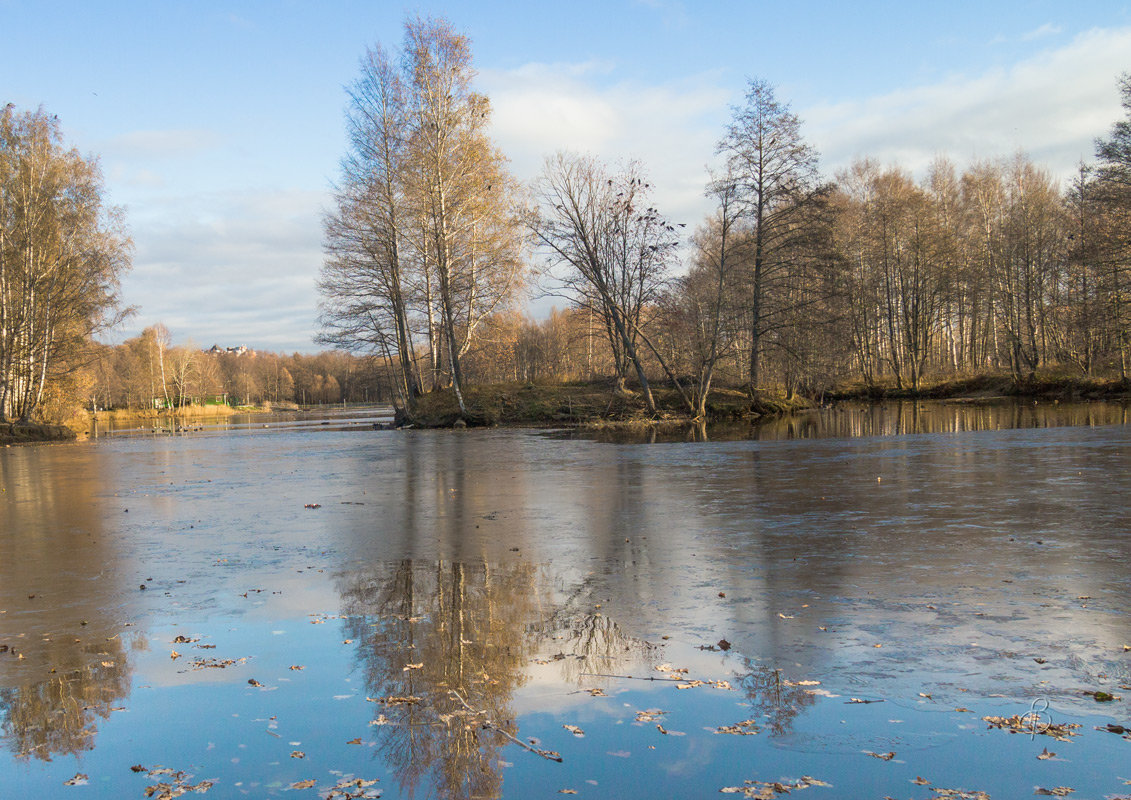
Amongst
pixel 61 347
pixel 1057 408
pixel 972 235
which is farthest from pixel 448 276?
pixel 972 235

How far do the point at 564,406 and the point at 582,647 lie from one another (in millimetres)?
30190

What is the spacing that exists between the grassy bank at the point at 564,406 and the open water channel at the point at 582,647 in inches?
861

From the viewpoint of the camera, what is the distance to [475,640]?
5.21 m

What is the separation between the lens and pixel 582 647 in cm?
506

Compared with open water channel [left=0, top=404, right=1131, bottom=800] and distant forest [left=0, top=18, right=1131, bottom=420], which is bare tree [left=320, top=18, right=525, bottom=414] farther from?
open water channel [left=0, top=404, right=1131, bottom=800]

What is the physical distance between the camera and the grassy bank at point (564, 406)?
3384 centimetres

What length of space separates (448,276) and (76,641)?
30.2 metres

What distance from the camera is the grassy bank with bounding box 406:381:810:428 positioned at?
33.8 m

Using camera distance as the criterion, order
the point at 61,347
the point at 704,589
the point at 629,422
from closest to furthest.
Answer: the point at 704,589, the point at 629,422, the point at 61,347

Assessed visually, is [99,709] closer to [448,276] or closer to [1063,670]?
[1063,670]

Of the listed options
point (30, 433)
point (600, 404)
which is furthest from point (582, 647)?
point (30, 433)

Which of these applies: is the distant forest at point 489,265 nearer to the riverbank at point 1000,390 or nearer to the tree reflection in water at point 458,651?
the riverbank at point 1000,390

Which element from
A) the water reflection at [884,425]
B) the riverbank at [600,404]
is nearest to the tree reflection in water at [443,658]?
the water reflection at [884,425]

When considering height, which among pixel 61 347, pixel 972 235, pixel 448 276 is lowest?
pixel 61 347
